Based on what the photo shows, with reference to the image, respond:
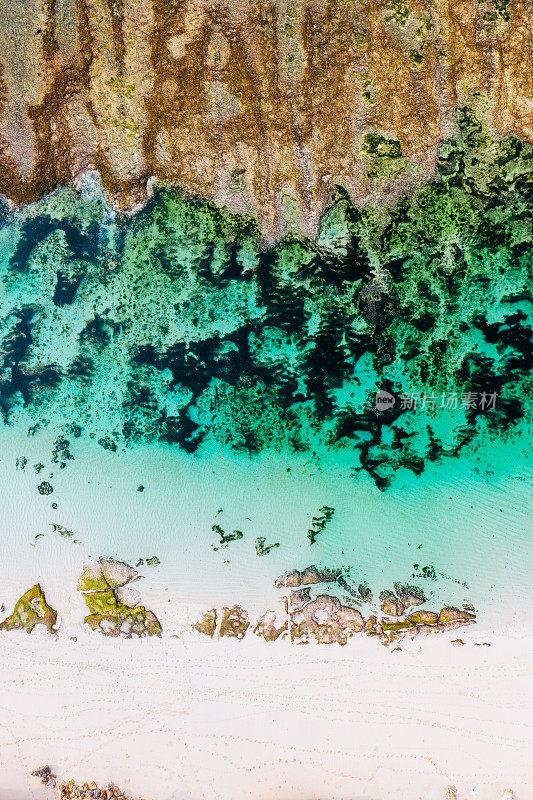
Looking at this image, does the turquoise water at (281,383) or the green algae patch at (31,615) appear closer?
the turquoise water at (281,383)

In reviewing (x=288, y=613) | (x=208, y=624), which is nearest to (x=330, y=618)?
(x=288, y=613)

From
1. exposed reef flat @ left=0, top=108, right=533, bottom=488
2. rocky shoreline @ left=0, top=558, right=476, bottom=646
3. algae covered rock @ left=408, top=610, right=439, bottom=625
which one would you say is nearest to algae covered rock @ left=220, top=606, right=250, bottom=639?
rocky shoreline @ left=0, top=558, right=476, bottom=646

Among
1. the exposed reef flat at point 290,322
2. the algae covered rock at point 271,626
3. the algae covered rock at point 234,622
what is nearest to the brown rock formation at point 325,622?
the algae covered rock at point 271,626

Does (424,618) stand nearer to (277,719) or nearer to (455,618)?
(455,618)

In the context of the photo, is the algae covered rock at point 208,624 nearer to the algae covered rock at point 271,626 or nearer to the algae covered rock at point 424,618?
the algae covered rock at point 271,626

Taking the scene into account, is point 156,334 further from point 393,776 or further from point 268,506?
point 393,776

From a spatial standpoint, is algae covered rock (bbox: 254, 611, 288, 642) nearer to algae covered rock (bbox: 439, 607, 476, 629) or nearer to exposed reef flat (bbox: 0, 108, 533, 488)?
exposed reef flat (bbox: 0, 108, 533, 488)

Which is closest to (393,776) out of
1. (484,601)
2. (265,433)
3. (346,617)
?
(346,617)
